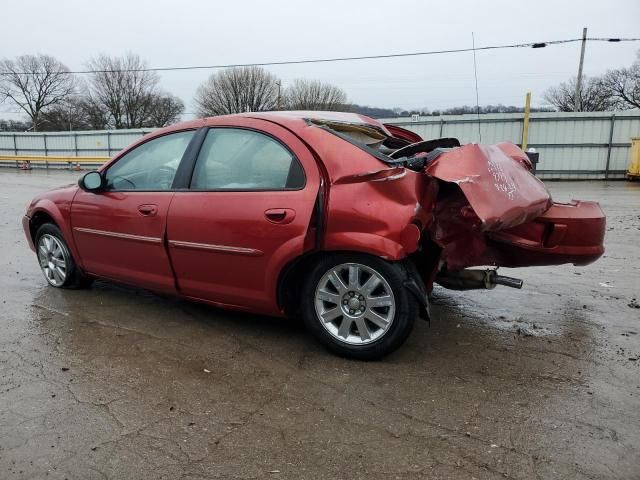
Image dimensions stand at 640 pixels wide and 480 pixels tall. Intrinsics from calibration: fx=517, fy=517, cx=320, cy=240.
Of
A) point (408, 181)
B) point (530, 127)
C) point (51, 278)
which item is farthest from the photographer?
point (530, 127)

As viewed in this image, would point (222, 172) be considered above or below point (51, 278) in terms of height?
above

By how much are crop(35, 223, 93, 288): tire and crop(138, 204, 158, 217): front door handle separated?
1.24 m

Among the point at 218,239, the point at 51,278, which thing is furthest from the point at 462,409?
the point at 51,278

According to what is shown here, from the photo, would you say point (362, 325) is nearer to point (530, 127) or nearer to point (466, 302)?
point (466, 302)

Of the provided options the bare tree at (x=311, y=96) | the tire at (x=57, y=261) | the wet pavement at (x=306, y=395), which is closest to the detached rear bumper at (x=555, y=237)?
the wet pavement at (x=306, y=395)

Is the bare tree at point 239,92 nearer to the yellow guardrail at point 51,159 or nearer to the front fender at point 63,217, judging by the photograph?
the yellow guardrail at point 51,159

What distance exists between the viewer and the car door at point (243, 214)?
3330 mm

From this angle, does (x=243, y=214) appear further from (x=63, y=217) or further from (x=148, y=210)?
(x=63, y=217)

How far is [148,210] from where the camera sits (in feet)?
12.9

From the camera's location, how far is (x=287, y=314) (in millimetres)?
3586

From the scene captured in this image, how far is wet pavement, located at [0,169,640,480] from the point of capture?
232cm

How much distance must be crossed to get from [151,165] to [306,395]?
2316 mm

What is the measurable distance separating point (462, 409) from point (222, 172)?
224cm

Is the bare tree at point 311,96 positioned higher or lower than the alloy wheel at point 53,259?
higher
